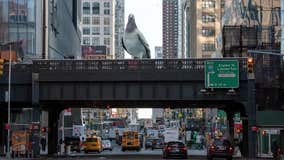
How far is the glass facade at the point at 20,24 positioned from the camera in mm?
84000

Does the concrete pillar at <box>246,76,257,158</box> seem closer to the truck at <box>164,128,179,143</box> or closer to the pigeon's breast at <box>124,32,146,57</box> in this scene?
the pigeon's breast at <box>124,32,146,57</box>

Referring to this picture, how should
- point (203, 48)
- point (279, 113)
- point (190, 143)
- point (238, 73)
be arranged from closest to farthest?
point (238, 73) < point (279, 113) < point (190, 143) < point (203, 48)

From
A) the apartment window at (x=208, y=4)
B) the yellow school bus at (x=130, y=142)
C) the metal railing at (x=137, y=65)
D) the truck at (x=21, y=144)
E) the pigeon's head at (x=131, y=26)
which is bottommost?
the yellow school bus at (x=130, y=142)

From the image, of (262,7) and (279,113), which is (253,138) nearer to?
(279,113)

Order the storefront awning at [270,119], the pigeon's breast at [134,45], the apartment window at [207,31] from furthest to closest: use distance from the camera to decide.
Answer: the apartment window at [207,31] < the pigeon's breast at [134,45] < the storefront awning at [270,119]

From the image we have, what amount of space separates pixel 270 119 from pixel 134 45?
2168 cm

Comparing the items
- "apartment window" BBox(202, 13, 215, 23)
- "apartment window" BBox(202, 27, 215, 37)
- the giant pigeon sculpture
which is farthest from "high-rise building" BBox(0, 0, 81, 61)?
"apartment window" BBox(202, 13, 215, 23)

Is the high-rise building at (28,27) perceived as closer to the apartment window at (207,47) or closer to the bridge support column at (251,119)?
the bridge support column at (251,119)

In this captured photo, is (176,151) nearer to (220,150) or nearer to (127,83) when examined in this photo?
(220,150)

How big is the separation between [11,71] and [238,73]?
1992 centimetres

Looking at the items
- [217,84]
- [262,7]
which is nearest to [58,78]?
[217,84]

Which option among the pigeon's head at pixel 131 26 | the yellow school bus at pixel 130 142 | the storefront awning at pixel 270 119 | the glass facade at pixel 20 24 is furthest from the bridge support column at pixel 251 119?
the glass facade at pixel 20 24

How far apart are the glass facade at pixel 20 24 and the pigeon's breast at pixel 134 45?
14570mm

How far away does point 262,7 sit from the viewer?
292 ft
